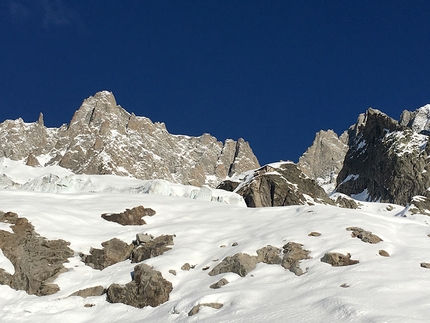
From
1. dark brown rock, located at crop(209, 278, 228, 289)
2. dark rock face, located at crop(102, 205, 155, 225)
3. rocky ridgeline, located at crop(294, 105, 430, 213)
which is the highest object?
rocky ridgeline, located at crop(294, 105, 430, 213)

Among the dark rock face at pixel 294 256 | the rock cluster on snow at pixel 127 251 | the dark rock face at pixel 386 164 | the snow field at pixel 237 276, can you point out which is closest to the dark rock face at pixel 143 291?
the snow field at pixel 237 276

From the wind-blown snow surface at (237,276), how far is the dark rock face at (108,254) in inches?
24.4

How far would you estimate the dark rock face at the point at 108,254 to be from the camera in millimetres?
35344

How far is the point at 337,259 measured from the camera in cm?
2973

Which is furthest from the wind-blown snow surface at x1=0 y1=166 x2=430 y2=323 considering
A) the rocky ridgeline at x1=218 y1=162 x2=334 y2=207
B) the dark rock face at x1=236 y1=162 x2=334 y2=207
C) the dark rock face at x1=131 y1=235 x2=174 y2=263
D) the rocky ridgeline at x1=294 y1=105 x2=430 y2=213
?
the rocky ridgeline at x1=294 y1=105 x2=430 y2=213

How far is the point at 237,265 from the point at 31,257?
1406 centimetres

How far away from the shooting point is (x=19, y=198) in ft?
148

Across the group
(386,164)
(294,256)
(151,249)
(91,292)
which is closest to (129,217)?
(151,249)

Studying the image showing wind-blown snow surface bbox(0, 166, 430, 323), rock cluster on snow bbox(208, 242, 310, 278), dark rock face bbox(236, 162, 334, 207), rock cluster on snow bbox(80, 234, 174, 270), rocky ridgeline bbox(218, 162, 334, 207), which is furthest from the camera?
rocky ridgeline bbox(218, 162, 334, 207)

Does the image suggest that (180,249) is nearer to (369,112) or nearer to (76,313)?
(76,313)

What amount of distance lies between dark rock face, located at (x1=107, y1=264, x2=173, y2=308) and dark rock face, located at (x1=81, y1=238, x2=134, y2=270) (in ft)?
17.0

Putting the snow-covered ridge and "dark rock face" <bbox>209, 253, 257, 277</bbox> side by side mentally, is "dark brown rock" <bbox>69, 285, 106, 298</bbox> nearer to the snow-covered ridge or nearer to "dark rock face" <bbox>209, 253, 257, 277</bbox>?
"dark rock face" <bbox>209, 253, 257, 277</bbox>

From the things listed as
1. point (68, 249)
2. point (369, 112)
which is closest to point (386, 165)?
point (369, 112)

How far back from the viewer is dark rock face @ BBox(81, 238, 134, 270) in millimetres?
35344
